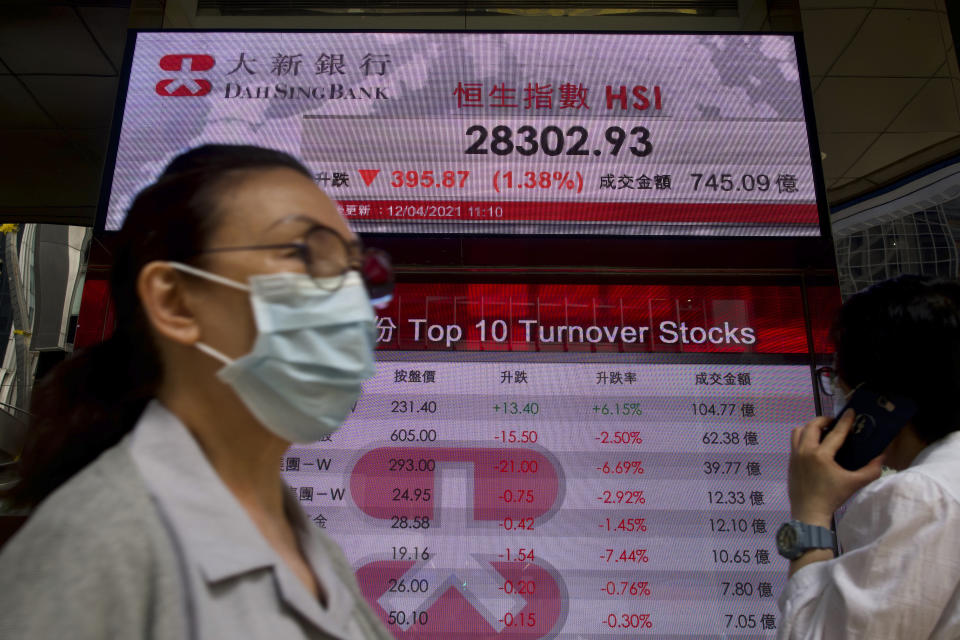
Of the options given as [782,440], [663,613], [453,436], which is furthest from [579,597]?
[782,440]

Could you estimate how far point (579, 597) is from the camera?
1.77 m

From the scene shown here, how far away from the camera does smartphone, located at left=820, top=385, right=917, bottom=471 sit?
127cm

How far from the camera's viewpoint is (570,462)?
1870 millimetres

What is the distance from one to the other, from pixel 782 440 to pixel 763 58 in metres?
1.21

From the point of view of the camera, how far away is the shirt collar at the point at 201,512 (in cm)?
61

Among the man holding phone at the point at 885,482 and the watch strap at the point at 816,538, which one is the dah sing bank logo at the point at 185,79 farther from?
the watch strap at the point at 816,538

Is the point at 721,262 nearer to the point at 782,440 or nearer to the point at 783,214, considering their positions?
the point at 783,214

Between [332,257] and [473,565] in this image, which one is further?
[473,565]

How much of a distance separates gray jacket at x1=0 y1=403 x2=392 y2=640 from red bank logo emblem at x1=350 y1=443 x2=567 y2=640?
1.11 metres

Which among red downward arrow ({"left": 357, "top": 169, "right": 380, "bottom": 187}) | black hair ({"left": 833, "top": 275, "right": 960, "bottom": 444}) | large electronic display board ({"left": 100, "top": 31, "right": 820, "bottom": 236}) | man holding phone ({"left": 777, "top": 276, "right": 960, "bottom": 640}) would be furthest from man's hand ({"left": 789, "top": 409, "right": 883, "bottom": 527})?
red downward arrow ({"left": 357, "top": 169, "right": 380, "bottom": 187})

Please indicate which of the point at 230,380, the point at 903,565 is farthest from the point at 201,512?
the point at 903,565

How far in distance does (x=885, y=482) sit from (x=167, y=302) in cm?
115

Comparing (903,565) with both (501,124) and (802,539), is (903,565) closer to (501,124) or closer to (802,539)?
(802,539)

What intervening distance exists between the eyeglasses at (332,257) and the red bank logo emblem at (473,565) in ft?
3.43
